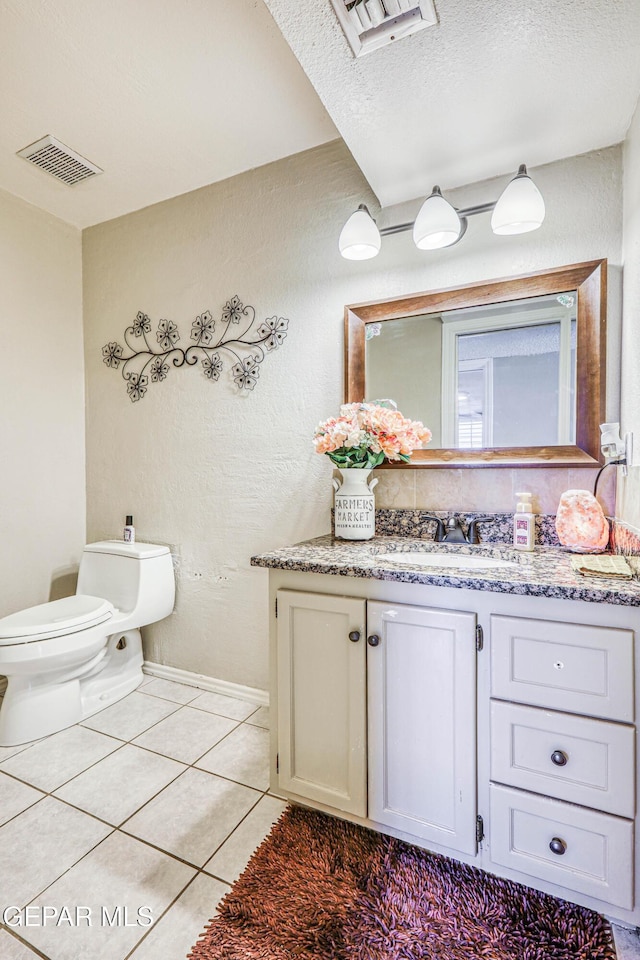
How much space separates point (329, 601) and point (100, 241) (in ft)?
8.00

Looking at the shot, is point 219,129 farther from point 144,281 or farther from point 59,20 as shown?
point 144,281

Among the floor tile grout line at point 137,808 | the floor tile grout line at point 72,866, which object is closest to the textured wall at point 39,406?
the floor tile grout line at point 137,808

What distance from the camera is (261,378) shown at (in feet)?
6.78

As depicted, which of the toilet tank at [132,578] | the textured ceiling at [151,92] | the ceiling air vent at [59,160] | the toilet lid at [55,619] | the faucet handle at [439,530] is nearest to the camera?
the textured ceiling at [151,92]

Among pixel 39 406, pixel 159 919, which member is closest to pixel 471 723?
pixel 159 919

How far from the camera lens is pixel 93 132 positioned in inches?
73.4

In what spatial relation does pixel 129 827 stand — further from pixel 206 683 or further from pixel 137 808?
pixel 206 683

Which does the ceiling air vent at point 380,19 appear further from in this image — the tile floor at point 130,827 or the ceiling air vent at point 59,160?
the tile floor at point 130,827

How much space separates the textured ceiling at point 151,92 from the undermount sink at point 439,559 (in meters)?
1.69

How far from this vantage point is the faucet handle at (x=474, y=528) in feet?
5.25

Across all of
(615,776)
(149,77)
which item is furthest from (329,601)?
(149,77)

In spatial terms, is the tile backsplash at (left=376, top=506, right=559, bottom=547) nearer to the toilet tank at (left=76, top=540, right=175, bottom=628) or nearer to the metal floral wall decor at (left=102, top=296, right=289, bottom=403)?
the metal floral wall decor at (left=102, top=296, right=289, bottom=403)

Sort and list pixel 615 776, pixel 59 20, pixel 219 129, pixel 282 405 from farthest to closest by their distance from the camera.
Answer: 1. pixel 282 405
2. pixel 219 129
3. pixel 59 20
4. pixel 615 776

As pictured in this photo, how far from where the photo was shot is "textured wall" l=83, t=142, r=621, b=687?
5.29 ft
